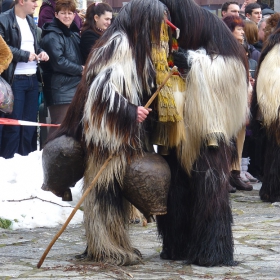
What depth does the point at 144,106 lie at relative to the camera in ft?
17.5

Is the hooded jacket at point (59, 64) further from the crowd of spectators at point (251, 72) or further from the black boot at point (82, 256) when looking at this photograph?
the black boot at point (82, 256)

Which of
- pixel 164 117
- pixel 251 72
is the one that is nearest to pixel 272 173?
pixel 251 72

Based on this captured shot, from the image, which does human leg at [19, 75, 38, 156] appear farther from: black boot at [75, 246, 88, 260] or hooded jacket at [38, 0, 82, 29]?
black boot at [75, 246, 88, 260]

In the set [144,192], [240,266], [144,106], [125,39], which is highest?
[125,39]

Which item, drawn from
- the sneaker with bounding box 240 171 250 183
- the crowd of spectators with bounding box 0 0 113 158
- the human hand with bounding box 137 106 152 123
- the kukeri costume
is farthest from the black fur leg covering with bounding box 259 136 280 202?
the human hand with bounding box 137 106 152 123

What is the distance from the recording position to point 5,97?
26.2ft

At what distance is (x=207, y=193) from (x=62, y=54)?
416cm

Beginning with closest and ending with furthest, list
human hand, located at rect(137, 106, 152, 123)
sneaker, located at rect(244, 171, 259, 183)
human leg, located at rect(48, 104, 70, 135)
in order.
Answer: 1. human hand, located at rect(137, 106, 152, 123)
2. human leg, located at rect(48, 104, 70, 135)
3. sneaker, located at rect(244, 171, 259, 183)

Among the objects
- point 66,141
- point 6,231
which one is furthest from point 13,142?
point 66,141

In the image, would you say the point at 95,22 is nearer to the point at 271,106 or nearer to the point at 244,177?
the point at 271,106

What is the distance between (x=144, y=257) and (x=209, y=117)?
1.18 meters

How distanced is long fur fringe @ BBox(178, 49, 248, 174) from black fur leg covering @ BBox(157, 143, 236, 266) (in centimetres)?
9

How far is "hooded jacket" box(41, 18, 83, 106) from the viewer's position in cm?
906

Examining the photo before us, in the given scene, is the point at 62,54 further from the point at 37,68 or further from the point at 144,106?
the point at 144,106
